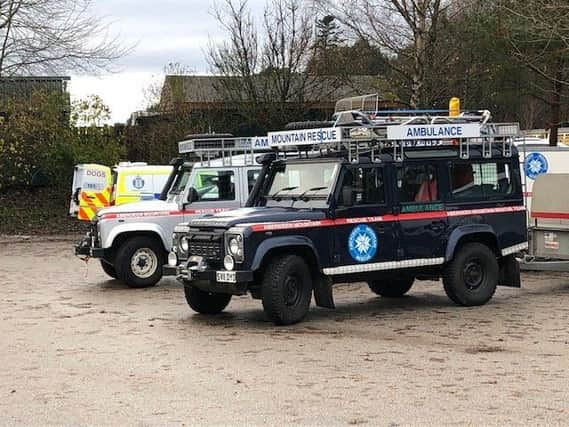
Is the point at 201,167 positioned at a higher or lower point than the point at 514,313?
higher

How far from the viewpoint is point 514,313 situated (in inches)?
443

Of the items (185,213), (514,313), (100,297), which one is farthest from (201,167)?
(514,313)

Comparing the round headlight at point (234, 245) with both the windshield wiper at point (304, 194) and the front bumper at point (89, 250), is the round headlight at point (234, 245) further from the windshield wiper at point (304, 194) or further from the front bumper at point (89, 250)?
the front bumper at point (89, 250)

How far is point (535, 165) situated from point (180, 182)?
6.91 m

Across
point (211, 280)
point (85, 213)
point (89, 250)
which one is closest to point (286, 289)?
point (211, 280)

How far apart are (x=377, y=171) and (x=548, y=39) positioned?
825cm

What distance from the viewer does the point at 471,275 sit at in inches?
463

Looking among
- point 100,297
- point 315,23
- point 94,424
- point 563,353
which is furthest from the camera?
point 315,23

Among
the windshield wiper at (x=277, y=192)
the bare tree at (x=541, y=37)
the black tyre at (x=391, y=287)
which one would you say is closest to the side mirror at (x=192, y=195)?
the windshield wiper at (x=277, y=192)

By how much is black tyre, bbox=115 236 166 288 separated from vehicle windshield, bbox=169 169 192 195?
1080 mm

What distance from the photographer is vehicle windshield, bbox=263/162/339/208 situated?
10.8m

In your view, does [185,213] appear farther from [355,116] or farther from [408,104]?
[408,104]

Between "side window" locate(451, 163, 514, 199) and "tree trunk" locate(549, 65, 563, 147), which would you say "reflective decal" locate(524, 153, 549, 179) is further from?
"side window" locate(451, 163, 514, 199)

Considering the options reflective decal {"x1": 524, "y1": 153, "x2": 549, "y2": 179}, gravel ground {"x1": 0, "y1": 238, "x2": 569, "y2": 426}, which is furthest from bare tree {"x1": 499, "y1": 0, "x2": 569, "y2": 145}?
gravel ground {"x1": 0, "y1": 238, "x2": 569, "y2": 426}
